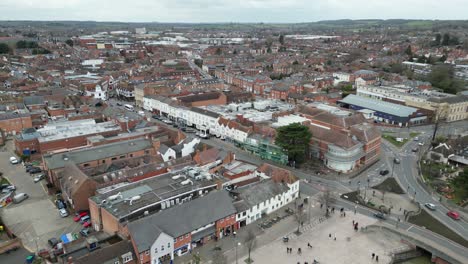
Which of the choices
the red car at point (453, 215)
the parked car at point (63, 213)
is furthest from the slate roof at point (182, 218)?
the red car at point (453, 215)

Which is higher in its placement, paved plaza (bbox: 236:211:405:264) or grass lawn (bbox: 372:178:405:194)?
grass lawn (bbox: 372:178:405:194)

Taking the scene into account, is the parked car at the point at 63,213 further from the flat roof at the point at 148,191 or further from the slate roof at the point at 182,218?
the slate roof at the point at 182,218

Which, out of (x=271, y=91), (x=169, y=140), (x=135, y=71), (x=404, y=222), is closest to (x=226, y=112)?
(x=169, y=140)

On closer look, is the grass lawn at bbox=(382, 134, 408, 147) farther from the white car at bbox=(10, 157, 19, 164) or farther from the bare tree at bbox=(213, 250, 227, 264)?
the white car at bbox=(10, 157, 19, 164)

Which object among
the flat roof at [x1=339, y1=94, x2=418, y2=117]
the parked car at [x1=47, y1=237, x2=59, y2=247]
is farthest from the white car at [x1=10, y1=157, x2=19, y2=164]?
the flat roof at [x1=339, y1=94, x2=418, y2=117]

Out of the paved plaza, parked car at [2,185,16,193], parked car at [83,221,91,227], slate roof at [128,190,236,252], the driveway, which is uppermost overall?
slate roof at [128,190,236,252]

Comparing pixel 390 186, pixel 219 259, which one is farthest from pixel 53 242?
pixel 390 186

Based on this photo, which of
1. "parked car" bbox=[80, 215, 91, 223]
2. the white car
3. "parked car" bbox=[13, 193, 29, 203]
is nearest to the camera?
"parked car" bbox=[80, 215, 91, 223]
